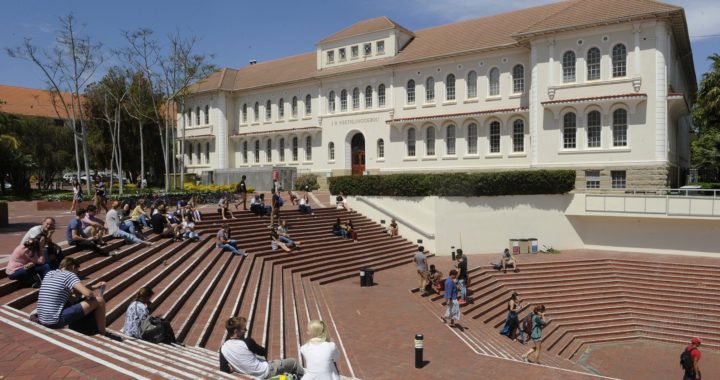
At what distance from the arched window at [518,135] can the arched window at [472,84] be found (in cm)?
375

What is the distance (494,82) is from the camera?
114 feet

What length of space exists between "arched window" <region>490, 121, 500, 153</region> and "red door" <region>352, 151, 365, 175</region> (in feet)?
37.5

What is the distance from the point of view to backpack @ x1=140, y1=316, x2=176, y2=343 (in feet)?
28.7

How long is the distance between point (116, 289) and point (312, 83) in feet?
115

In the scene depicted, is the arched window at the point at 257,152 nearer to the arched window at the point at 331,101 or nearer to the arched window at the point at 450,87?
the arched window at the point at 331,101

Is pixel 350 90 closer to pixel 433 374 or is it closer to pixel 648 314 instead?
pixel 648 314

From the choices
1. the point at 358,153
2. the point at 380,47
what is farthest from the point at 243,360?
the point at 380,47

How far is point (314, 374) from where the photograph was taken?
6176 mm

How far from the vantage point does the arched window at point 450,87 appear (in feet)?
120

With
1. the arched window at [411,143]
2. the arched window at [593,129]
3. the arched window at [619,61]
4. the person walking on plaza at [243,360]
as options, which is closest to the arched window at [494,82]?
the arched window at [411,143]

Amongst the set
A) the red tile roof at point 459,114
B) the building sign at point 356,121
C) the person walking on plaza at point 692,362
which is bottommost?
the person walking on plaza at point 692,362

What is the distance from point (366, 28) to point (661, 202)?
85.4ft

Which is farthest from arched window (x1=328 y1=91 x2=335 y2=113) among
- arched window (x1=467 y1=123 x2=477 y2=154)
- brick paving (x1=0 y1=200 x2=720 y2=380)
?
brick paving (x1=0 y1=200 x2=720 y2=380)

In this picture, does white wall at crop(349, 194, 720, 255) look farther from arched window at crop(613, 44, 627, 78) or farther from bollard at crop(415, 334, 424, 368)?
bollard at crop(415, 334, 424, 368)
